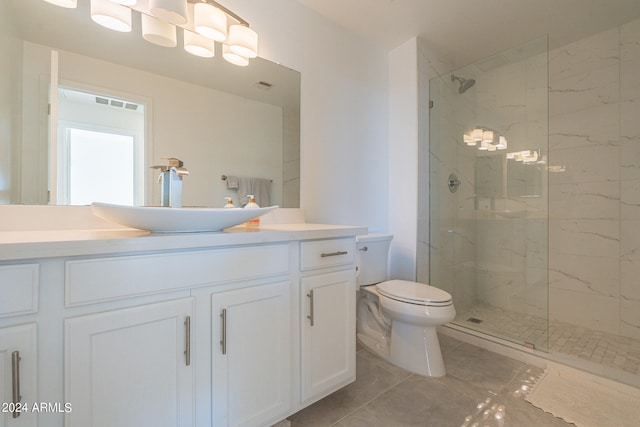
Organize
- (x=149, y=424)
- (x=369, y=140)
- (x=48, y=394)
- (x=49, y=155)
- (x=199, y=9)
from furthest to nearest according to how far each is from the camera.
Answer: (x=369, y=140)
(x=199, y=9)
(x=49, y=155)
(x=149, y=424)
(x=48, y=394)

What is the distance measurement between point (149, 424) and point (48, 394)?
0.90ft

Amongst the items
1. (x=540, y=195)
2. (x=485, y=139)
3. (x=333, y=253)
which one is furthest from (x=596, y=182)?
(x=333, y=253)

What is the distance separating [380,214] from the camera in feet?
7.60

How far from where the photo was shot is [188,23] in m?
1.38

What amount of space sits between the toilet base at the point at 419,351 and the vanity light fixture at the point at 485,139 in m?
1.52

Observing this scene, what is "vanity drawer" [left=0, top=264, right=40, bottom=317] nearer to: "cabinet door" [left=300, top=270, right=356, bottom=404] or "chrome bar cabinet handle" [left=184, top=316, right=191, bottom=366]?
"chrome bar cabinet handle" [left=184, top=316, right=191, bottom=366]

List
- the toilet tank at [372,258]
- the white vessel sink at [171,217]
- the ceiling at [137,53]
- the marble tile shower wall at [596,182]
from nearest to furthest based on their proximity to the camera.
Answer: the white vessel sink at [171,217]
the ceiling at [137,53]
the toilet tank at [372,258]
the marble tile shower wall at [596,182]

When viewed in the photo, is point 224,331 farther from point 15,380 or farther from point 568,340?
point 568,340

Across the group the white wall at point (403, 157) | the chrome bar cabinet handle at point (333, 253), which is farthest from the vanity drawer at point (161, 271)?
the white wall at point (403, 157)

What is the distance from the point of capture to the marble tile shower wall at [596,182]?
2.01 meters

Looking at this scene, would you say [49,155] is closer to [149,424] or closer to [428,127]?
[149,424]

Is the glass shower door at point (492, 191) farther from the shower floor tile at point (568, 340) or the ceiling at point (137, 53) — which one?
the ceiling at point (137, 53)

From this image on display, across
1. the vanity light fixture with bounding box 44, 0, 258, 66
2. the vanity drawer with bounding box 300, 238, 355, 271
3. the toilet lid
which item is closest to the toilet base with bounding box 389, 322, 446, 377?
the toilet lid

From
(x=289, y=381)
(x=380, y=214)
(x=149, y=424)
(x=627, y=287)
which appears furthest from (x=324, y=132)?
(x=627, y=287)
